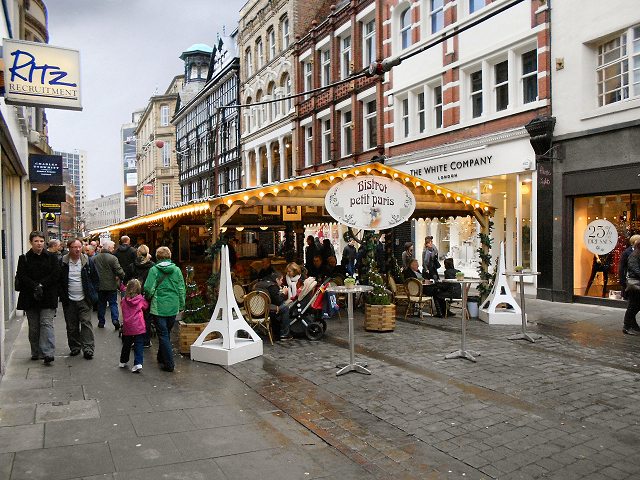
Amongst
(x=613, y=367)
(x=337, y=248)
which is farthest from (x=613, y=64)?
(x=337, y=248)

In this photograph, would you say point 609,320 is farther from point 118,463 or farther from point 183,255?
point 183,255

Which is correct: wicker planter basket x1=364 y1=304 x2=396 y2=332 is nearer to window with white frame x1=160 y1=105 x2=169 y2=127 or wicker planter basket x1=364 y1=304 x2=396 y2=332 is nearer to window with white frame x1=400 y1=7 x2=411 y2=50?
window with white frame x1=400 y1=7 x2=411 y2=50

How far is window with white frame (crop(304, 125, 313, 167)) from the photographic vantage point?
93.8 ft

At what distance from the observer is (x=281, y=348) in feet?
29.0

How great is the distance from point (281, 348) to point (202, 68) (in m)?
56.5

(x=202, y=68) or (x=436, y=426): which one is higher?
(x=202, y=68)

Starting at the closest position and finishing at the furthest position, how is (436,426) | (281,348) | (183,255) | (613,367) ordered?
(436,426), (613,367), (281,348), (183,255)

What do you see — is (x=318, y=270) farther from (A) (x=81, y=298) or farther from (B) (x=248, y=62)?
(B) (x=248, y=62)

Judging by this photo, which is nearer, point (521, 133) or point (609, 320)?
point (609, 320)

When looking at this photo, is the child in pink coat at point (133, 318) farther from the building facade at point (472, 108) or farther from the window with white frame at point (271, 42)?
the window with white frame at point (271, 42)

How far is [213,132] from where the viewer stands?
1736 inches

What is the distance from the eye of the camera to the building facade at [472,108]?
15320 millimetres

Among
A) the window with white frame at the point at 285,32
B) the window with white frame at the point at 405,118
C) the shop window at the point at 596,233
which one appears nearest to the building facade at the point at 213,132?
the window with white frame at the point at 285,32

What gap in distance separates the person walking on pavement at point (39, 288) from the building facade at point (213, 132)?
80.5 ft
